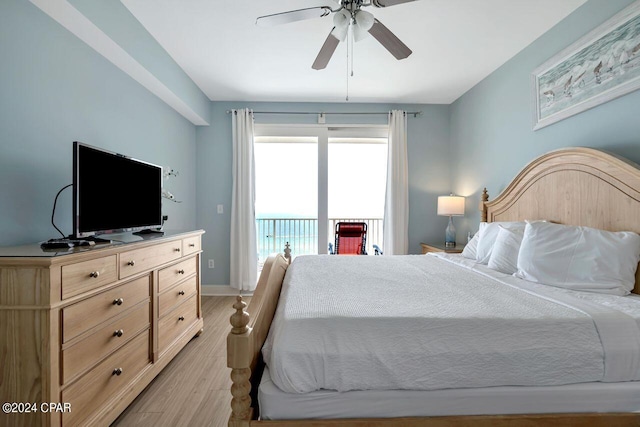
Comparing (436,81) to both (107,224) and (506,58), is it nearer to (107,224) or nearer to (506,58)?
(506,58)

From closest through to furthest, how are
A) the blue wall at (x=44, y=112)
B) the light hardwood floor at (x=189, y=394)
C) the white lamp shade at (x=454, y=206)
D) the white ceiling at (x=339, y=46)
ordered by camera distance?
1. the blue wall at (x=44, y=112)
2. the light hardwood floor at (x=189, y=394)
3. the white ceiling at (x=339, y=46)
4. the white lamp shade at (x=454, y=206)

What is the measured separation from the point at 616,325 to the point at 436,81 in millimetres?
3172

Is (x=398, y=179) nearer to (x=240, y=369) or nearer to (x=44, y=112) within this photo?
(x=240, y=369)

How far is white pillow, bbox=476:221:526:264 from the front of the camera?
241 centimetres

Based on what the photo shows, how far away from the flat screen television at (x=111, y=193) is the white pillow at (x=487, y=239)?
286 centimetres

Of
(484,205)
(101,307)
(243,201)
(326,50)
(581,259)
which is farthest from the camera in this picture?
(243,201)

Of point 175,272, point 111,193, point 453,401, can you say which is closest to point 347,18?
point 111,193

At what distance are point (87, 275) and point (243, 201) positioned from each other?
2696 mm

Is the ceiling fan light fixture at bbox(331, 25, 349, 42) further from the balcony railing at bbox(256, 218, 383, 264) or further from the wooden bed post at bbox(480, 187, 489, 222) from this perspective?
the balcony railing at bbox(256, 218, 383, 264)

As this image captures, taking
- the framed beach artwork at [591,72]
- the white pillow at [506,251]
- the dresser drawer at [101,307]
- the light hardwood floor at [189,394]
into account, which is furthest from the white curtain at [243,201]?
the framed beach artwork at [591,72]

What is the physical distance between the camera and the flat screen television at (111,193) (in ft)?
5.14

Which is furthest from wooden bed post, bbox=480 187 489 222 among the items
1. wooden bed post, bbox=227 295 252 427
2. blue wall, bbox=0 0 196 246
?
blue wall, bbox=0 0 196 246

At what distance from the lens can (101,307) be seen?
1507mm

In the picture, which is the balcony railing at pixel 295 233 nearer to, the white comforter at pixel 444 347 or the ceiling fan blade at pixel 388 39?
the ceiling fan blade at pixel 388 39
